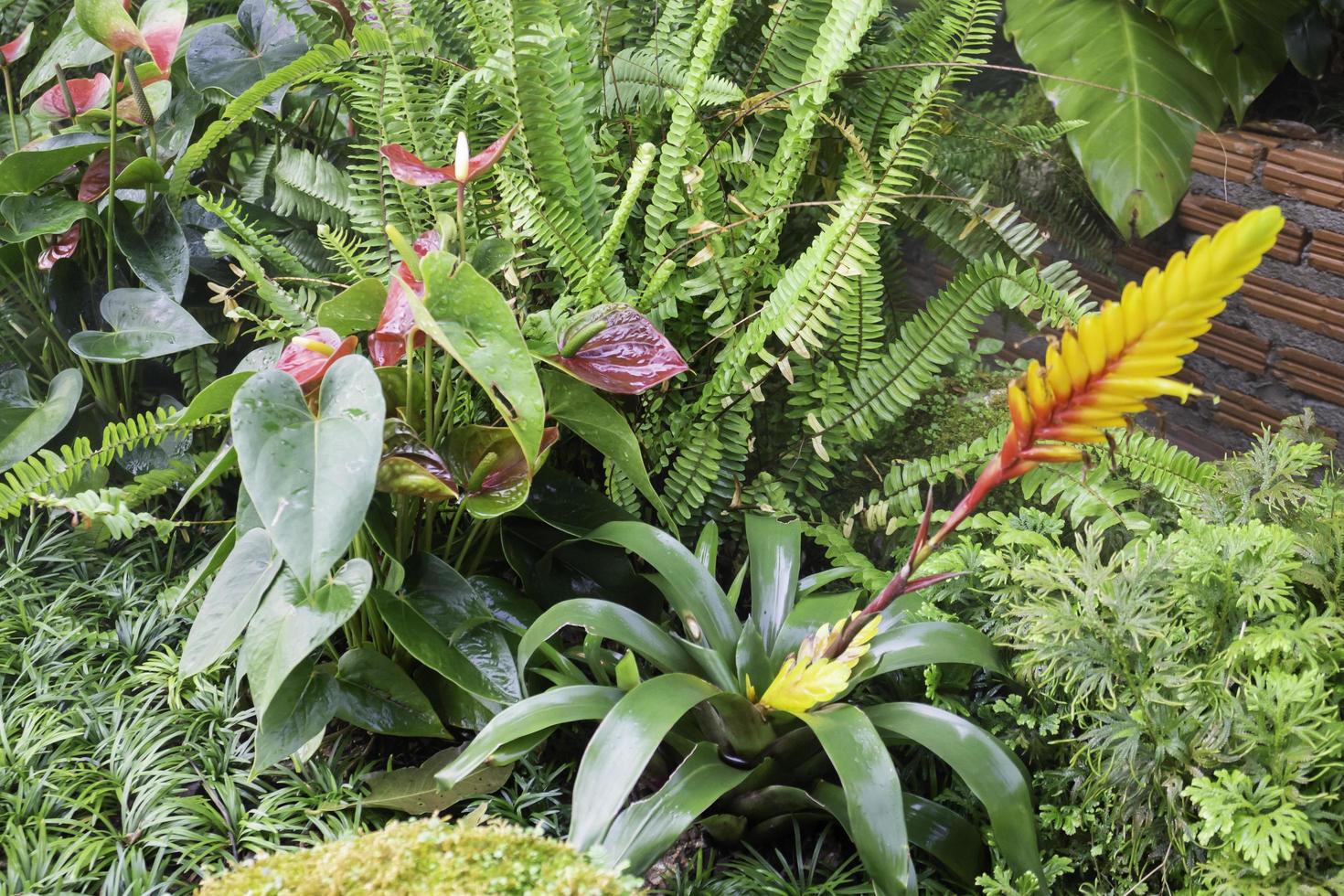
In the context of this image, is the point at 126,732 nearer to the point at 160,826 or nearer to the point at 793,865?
the point at 160,826

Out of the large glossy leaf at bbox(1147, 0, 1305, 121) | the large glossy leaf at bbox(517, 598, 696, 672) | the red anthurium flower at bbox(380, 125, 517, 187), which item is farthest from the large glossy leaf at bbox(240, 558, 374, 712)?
the large glossy leaf at bbox(1147, 0, 1305, 121)

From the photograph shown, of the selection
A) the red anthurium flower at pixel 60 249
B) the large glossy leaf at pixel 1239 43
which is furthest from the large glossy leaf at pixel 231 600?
the large glossy leaf at pixel 1239 43

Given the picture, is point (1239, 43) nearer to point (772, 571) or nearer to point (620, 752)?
A: point (772, 571)

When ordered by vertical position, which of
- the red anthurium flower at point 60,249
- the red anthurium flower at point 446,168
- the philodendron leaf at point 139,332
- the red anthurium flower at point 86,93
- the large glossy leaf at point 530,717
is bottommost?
the large glossy leaf at point 530,717

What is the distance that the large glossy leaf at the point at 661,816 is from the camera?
45.6 inches

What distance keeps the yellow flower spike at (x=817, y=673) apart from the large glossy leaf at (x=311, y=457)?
1.80 ft

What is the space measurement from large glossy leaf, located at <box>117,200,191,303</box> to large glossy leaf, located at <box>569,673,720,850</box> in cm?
135

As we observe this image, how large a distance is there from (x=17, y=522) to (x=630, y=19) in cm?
178

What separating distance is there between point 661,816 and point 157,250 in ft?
5.30

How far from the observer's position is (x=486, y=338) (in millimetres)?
1238

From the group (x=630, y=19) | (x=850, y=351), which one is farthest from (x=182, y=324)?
(x=850, y=351)

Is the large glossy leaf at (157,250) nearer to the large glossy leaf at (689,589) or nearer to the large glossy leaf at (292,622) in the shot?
the large glossy leaf at (292,622)

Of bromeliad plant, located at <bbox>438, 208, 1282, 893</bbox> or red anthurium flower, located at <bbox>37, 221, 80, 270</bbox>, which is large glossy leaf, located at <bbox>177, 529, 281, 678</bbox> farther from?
red anthurium flower, located at <bbox>37, 221, 80, 270</bbox>

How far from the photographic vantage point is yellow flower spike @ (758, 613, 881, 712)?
3.55 feet
